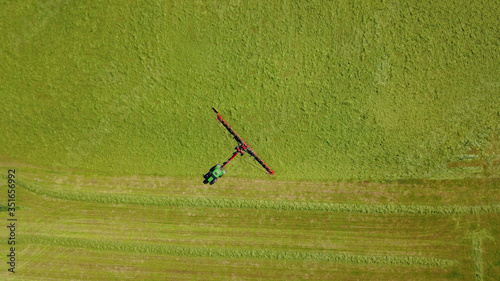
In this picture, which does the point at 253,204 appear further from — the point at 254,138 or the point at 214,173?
the point at 254,138

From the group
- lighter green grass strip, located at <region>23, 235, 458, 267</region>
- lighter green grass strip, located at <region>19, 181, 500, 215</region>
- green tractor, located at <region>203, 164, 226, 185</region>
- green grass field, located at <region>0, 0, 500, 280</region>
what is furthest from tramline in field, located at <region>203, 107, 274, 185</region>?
lighter green grass strip, located at <region>23, 235, 458, 267</region>

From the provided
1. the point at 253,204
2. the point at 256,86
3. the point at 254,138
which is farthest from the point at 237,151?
the point at 256,86

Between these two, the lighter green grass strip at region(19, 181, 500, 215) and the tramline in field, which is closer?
the lighter green grass strip at region(19, 181, 500, 215)

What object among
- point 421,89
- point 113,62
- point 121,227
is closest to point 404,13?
point 421,89

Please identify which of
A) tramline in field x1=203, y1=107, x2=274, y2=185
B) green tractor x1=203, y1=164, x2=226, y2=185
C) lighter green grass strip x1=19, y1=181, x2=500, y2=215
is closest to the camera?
green tractor x1=203, y1=164, x2=226, y2=185

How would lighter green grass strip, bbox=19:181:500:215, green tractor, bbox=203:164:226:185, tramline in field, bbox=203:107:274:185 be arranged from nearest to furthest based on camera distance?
green tractor, bbox=203:164:226:185
lighter green grass strip, bbox=19:181:500:215
tramline in field, bbox=203:107:274:185

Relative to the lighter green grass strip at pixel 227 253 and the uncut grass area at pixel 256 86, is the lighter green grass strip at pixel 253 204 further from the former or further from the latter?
the lighter green grass strip at pixel 227 253

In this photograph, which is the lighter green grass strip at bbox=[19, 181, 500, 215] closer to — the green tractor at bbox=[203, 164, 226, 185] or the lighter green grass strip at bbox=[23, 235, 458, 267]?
the green tractor at bbox=[203, 164, 226, 185]
